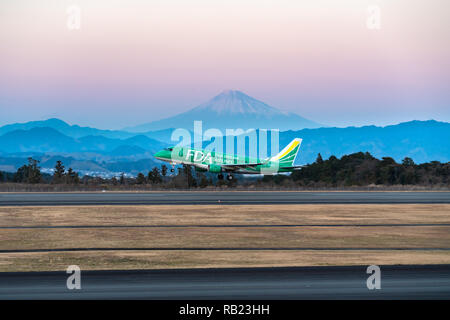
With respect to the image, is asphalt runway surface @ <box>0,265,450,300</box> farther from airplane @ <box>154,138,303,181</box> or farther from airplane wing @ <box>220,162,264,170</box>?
airplane wing @ <box>220,162,264,170</box>

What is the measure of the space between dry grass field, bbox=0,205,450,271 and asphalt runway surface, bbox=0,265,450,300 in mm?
2551

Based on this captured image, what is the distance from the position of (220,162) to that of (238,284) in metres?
57.7

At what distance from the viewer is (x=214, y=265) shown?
87.4ft

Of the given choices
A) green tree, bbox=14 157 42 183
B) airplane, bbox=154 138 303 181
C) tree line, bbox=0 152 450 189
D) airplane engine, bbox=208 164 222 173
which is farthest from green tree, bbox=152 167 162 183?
airplane engine, bbox=208 164 222 173

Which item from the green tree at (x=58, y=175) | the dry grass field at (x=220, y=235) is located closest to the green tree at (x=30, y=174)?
the green tree at (x=58, y=175)

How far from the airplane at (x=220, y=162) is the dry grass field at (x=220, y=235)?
20.0 m

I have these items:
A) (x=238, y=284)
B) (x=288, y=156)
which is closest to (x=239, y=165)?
(x=288, y=156)

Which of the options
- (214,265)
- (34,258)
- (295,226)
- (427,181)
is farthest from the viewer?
(427,181)

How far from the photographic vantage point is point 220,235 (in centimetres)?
3806
